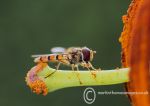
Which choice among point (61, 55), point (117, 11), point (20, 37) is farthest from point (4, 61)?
point (117, 11)

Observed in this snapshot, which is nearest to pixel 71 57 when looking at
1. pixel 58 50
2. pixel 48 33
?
pixel 58 50

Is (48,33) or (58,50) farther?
(48,33)

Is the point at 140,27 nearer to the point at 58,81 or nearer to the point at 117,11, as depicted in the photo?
the point at 117,11

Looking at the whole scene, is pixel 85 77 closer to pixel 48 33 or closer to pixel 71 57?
pixel 71 57

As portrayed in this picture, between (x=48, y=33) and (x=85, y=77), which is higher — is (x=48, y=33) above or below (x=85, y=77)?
above
